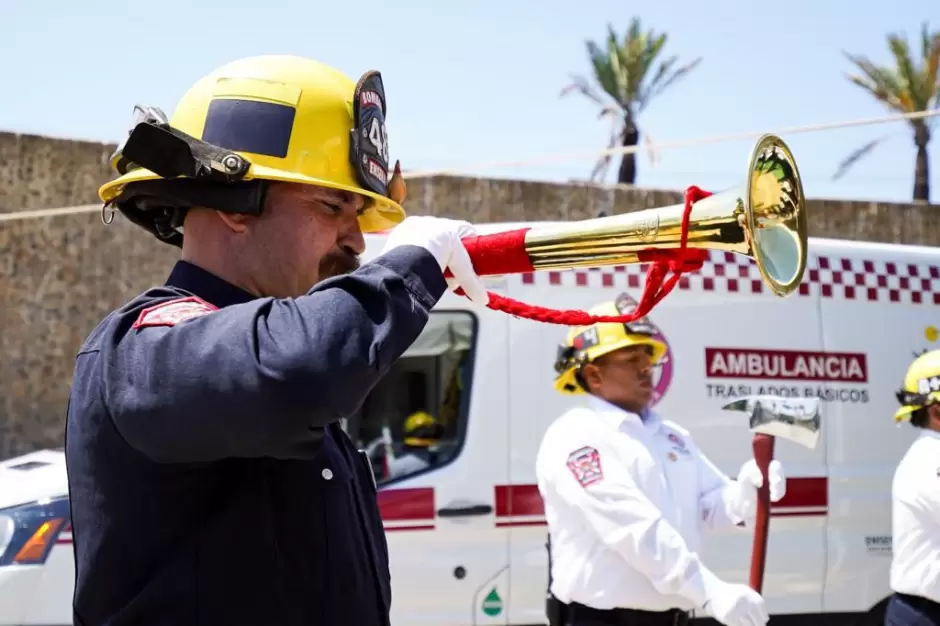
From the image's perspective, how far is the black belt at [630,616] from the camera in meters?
3.83

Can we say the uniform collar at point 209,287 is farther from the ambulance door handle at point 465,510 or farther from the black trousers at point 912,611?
the black trousers at point 912,611

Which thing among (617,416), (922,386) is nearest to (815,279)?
(922,386)

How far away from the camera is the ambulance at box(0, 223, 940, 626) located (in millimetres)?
5027

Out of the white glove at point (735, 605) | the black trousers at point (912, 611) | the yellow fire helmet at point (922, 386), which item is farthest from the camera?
the yellow fire helmet at point (922, 386)

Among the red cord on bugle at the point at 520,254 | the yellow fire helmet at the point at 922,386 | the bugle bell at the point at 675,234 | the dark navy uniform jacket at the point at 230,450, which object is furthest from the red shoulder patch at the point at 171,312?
the yellow fire helmet at the point at 922,386

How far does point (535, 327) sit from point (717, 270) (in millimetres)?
1088

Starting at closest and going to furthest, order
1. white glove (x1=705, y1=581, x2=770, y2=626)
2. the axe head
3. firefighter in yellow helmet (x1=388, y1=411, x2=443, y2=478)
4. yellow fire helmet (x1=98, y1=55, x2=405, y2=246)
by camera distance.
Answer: yellow fire helmet (x1=98, y1=55, x2=405, y2=246) < white glove (x1=705, y1=581, x2=770, y2=626) < the axe head < firefighter in yellow helmet (x1=388, y1=411, x2=443, y2=478)

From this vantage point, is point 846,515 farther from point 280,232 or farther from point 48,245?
point 48,245

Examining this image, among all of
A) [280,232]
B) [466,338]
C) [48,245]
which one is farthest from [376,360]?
[48,245]

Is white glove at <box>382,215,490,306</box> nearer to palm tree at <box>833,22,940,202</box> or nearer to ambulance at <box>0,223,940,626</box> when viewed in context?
ambulance at <box>0,223,940,626</box>

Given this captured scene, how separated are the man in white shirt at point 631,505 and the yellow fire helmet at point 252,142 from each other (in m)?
2.14

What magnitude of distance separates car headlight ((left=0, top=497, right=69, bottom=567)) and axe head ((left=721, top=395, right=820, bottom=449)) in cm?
296

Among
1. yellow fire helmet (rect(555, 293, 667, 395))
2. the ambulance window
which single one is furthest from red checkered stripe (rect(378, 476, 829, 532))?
yellow fire helmet (rect(555, 293, 667, 395))

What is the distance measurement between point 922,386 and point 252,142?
4.00m
